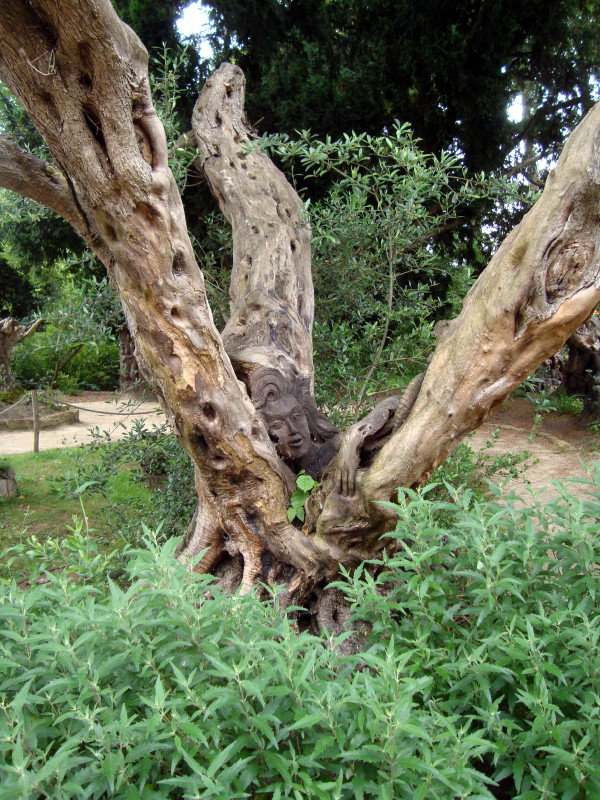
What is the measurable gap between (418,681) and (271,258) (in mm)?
3491

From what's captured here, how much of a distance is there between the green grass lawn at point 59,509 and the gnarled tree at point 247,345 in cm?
167

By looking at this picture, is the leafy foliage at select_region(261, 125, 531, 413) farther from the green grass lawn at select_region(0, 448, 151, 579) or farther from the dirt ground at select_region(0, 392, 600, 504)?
the dirt ground at select_region(0, 392, 600, 504)

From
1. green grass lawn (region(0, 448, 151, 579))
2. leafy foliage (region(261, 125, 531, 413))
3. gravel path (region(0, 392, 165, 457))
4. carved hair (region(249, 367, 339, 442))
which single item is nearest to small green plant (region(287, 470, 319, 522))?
carved hair (region(249, 367, 339, 442))

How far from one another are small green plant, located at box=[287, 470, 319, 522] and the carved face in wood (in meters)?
0.18

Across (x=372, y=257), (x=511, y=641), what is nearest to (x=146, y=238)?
(x=511, y=641)

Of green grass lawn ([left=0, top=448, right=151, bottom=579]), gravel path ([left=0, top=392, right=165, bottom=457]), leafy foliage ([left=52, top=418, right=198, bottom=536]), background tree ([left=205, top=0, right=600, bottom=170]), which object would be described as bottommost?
gravel path ([left=0, top=392, right=165, bottom=457])

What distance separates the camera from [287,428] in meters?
3.68

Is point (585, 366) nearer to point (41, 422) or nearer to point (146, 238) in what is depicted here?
point (146, 238)

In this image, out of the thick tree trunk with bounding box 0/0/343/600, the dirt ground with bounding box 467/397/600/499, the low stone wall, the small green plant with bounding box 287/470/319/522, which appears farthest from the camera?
the low stone wall

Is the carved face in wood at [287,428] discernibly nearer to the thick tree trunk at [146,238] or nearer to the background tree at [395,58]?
the thick tree trunk at [146,238]

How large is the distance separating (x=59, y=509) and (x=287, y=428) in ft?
15.1

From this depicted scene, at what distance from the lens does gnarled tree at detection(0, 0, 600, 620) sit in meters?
2.68

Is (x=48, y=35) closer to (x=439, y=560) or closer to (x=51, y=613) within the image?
(x=51, y=613)

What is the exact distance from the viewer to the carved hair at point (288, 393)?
146 inches
